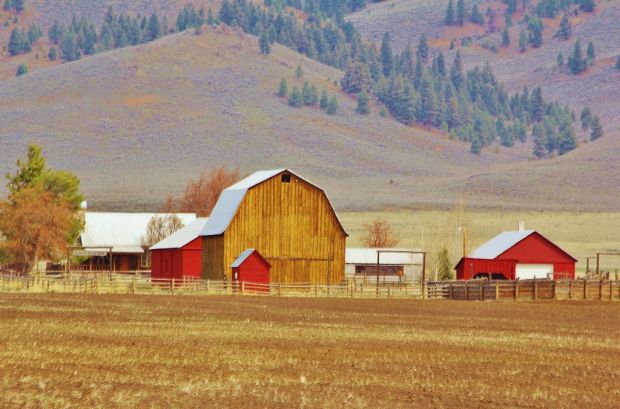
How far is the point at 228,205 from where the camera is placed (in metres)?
68.4

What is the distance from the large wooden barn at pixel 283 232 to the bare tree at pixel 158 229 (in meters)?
19.7

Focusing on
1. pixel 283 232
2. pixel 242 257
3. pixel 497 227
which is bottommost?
pixel 242 257

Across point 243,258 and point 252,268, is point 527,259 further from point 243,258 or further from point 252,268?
point 243,258

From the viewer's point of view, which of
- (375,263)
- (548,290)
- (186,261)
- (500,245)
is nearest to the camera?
(548,290)

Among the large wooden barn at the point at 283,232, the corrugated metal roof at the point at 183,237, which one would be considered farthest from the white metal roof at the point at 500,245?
the corrugated metal roof at the point at 183,237

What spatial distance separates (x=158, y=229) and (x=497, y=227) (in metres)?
54.8

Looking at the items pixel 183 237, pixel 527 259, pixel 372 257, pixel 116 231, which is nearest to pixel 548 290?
pixel 527 259

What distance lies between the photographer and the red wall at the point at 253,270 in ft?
208

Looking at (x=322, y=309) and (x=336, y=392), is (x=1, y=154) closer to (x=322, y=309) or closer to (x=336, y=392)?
(x=322, y=309)

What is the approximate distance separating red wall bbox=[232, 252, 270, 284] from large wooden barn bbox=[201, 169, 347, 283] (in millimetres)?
1603

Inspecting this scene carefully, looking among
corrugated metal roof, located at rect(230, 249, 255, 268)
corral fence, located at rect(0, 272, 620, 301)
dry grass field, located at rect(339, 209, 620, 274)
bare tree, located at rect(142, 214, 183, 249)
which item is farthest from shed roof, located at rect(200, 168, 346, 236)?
dry grass field, located at rect(339, 209, 620, 274)

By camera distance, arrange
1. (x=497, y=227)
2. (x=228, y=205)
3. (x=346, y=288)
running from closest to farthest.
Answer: (x=346, y=288) → (x=228, y=205) → (x=497, y=227)

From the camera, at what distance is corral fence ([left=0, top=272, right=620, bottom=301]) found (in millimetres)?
56625

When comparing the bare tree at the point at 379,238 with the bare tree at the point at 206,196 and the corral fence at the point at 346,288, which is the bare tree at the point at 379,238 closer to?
the bare tree at the point at 206,196
